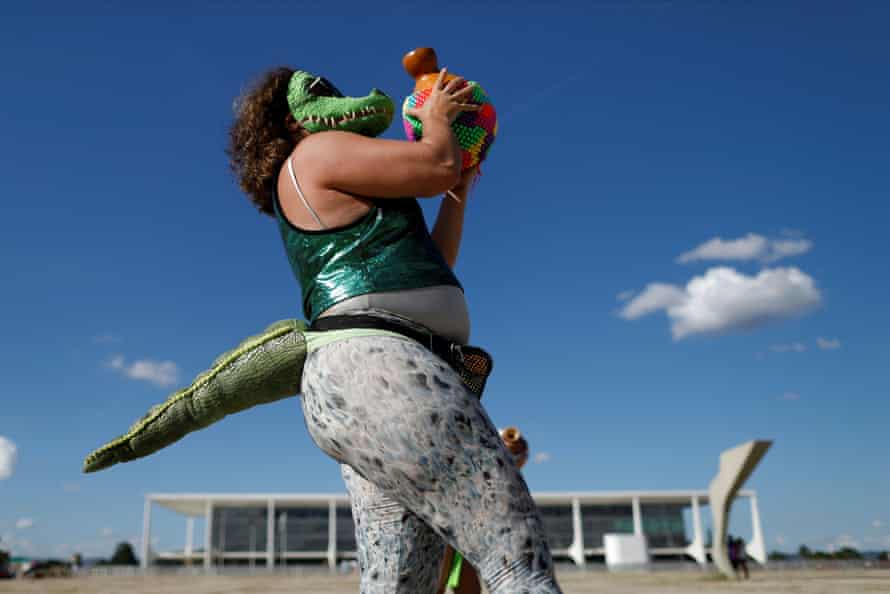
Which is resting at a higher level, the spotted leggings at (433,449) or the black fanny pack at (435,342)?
the black fanny pack at (435,342)

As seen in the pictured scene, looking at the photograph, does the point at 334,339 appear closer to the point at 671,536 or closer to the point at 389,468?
the point at 389,468

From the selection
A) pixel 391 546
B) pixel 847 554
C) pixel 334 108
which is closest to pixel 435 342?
pixel 391 546

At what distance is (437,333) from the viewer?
154cm

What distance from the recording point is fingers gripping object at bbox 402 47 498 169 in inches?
76.5

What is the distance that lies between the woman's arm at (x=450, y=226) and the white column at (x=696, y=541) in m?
75.6

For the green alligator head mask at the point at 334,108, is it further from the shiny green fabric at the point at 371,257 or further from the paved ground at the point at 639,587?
the paved ground at the point at 639,587

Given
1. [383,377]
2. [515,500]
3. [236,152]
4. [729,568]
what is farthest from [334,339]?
[729,568]

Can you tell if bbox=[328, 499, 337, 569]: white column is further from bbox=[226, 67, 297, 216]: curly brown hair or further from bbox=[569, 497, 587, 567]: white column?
bbox=[226, 67, 297, 216]: curly brown hair

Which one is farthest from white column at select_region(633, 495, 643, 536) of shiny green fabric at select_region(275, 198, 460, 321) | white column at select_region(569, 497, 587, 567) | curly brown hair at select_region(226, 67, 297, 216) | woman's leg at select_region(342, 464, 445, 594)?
shiny green fabric at select_region(275, 198, 460, 321)

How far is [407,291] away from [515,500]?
19.1 inches

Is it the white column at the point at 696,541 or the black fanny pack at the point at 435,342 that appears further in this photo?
the white column at the point at 696,541

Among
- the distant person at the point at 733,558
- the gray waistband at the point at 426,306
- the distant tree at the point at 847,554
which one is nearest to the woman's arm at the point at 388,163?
the gray waistband at the point at 426,306

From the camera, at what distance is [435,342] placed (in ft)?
5.00

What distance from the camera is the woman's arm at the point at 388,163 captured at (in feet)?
4.97
